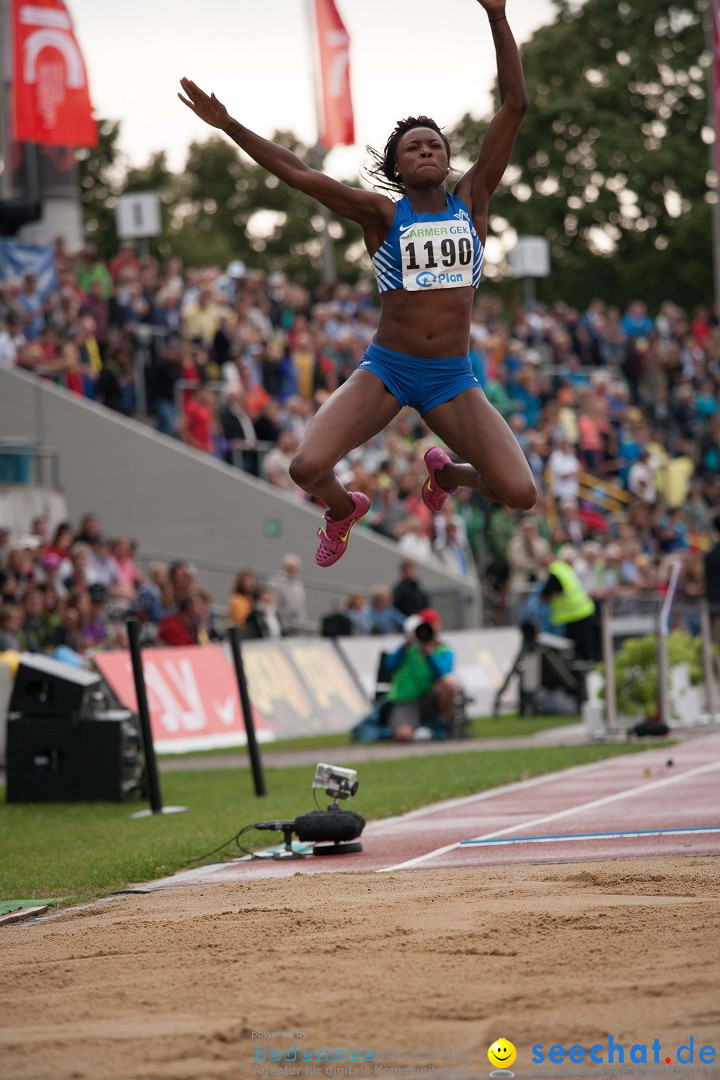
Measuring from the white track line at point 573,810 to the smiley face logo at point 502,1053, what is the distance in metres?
3.54

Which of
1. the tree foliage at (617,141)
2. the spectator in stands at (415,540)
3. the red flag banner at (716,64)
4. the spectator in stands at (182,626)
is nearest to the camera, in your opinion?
the spectator in stands at (182,626)

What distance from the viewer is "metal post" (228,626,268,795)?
12.3 m

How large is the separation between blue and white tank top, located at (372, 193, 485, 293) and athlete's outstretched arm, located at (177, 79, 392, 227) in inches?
6.9

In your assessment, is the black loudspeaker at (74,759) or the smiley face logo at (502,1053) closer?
the smiley face logo at (502,1053)

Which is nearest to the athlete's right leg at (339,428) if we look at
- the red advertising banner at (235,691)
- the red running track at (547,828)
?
the red running track at (547,828)

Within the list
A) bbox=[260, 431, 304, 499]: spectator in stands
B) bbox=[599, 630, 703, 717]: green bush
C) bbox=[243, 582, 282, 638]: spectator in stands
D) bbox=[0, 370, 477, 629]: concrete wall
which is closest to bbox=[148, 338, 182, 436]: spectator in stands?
bbox=[0, 370, 477, 629]: concrete wall

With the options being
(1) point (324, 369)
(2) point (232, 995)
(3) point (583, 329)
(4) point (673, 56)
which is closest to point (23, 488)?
(1) point (324, 369)

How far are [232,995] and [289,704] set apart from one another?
47.4 feet

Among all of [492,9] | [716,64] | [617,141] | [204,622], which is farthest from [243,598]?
[617,141]

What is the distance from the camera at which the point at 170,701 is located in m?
18.0

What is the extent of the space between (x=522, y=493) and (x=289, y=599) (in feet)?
45.5

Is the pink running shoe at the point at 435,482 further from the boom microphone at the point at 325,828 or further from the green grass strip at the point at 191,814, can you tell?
the green grass strip at the point at 191,814

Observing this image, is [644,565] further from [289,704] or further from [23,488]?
[23,488]

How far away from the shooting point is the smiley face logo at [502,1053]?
451 cm
